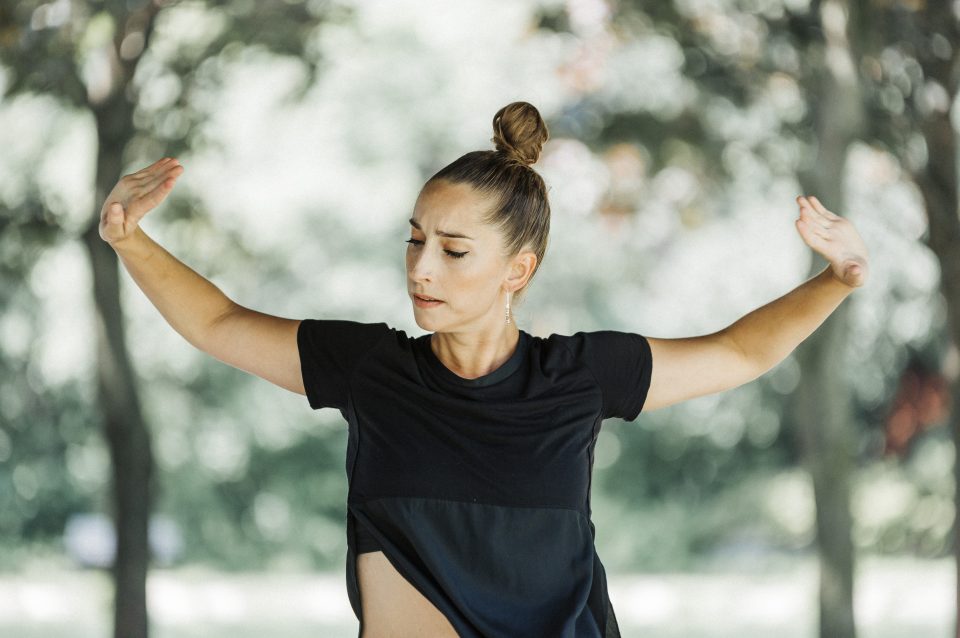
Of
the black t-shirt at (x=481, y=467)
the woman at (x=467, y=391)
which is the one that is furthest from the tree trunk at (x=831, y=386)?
the black t-shirt at (x=481, y=467)

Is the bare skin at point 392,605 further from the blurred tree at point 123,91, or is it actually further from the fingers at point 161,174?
the blurred tree at point 123,91

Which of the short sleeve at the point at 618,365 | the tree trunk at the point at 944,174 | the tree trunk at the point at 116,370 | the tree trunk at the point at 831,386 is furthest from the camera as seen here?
the tree trunk at the point at 116,370

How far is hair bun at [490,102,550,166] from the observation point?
1.71 meters

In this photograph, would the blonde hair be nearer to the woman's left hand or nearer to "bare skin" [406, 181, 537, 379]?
"bare skin" [406, 181, 537, 379]

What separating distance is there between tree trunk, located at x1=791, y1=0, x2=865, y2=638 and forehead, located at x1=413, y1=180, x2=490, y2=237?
332cm

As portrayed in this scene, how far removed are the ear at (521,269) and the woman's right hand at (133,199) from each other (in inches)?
16.7

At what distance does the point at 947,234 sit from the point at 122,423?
3.01 metres

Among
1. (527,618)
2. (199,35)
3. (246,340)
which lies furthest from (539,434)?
(199,35)

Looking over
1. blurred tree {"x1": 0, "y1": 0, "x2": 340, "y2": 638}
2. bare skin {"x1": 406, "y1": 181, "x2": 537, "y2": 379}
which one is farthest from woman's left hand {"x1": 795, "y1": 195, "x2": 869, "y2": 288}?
blurred tree {"x1": 0, "y1": 0, "x2": 340, "y2": 638}

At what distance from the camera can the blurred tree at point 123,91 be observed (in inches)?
192

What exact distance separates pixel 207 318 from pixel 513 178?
417 mm

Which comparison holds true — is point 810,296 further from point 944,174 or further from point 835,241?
point 944,174

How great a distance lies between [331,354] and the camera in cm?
162

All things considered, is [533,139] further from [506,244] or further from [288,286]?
[288,286]
